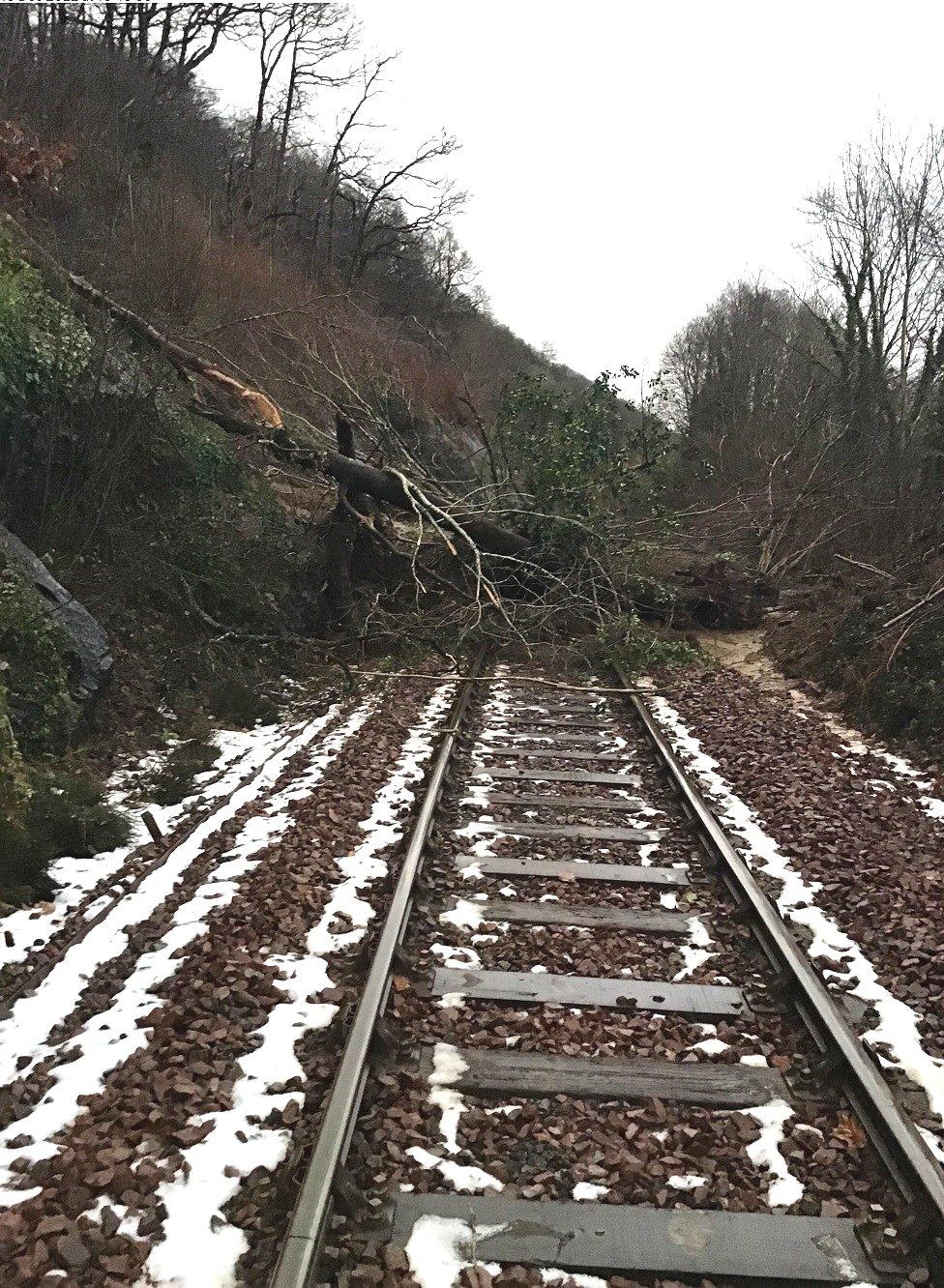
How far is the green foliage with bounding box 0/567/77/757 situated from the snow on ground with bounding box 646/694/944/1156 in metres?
5.15

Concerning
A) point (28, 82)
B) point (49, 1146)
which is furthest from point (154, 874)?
point (28, 82)

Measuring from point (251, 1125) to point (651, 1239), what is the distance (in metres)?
1.48

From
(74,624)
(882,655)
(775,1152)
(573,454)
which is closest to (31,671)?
(74,624)

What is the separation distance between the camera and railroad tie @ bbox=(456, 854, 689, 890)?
575 centimetres

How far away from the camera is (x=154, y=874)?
569 centimetres

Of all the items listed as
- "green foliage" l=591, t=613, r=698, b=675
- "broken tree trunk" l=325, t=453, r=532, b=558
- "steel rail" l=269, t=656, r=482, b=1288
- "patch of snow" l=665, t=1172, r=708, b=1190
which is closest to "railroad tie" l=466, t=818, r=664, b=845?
"steel rail" l=269, t=656, r=482, b=1288

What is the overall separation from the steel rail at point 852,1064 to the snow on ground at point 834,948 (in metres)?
0.22

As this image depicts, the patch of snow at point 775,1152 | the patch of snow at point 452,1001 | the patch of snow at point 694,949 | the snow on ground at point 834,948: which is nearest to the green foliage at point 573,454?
the snow on ground at point 834,948

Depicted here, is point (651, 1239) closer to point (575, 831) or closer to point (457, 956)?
point (457, 956)

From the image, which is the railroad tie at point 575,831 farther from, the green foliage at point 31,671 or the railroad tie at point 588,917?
the green foliage at point 31,671

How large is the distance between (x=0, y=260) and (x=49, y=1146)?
9118 mm

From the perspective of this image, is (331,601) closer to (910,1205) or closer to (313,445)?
(313,445)

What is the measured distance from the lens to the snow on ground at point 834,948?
155 inches

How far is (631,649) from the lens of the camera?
12906 mm
